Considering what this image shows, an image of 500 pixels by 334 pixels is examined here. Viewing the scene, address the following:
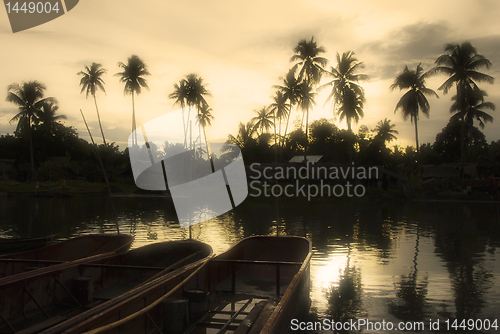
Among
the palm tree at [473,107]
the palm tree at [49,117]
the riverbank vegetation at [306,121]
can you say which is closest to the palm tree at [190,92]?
the riverbank vegetation at [306,121]

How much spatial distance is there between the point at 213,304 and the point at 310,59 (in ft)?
105

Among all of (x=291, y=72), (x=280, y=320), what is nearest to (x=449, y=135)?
(x=291, y=72)

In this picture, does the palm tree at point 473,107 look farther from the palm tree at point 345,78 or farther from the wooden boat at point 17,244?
the wooden boat at point 17,244

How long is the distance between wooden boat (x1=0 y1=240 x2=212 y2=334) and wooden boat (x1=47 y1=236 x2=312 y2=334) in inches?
12.8

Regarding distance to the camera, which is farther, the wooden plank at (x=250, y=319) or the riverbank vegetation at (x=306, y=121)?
the riverbank vegetation at (x=306, y=121)

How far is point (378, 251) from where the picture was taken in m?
10.8

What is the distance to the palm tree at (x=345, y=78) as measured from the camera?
34.5 metres

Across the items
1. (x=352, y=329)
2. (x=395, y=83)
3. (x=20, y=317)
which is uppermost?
(x=395, y=83)

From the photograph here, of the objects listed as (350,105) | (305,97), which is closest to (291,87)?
(305,97)

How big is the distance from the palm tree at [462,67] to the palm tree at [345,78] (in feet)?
25.4

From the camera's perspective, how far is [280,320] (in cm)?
394

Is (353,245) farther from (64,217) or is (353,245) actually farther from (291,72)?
(291,72)

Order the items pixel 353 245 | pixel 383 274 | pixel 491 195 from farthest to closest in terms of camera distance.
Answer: pixel 491 195 → pixel 353 245 → pixel 383 274

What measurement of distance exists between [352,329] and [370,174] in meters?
31.7
